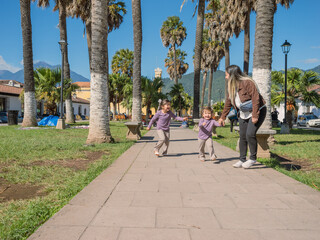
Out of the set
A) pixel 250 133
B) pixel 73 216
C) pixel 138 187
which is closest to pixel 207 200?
pixel 138 187

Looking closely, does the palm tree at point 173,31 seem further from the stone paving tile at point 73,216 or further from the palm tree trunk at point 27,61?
the stone paving tile at point 73,216

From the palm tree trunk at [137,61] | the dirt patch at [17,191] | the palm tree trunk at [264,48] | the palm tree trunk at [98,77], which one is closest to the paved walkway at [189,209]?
the dirt patch at [17,191]

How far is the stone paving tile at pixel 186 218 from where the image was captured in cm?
234

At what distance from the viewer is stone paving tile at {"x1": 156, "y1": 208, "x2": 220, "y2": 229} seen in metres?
2.34

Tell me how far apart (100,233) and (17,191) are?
2027mm

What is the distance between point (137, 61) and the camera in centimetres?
1516

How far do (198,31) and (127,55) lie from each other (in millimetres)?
25028

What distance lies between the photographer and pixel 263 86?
8141mm

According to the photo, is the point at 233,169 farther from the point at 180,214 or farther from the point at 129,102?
the point at 129,102

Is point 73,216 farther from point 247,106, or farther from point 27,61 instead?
point 27,61

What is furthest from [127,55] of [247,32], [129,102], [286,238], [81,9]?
[286,238]

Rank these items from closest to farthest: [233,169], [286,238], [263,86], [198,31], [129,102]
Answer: [286,238] → [233,169] → [263,86] → [198,31] → [129,102]

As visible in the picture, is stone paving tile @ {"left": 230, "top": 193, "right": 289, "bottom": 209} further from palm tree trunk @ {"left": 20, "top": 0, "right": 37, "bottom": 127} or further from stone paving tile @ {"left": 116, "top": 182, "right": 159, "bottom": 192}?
palm tree trunk @ {"left": 20, "top": 0, "right": 37, "bottom": 127}

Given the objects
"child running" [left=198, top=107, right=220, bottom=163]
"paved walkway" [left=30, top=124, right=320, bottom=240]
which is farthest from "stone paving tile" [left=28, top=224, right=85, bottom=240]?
"child running" [left=198, top=107, right=220, bottom=163]
